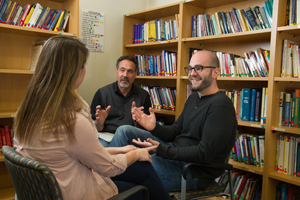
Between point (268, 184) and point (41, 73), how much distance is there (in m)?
2.08

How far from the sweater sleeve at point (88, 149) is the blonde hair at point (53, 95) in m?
0.03

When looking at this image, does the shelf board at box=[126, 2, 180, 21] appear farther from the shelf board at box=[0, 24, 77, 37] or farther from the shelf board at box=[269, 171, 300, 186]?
the shelf board at box=[269, 171, 300, 186]

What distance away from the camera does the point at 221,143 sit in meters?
1.59

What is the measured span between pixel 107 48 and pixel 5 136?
5.61ft

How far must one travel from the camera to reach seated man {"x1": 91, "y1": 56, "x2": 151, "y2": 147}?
2.72 meters

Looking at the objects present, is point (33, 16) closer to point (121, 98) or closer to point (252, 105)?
point (121, 98)

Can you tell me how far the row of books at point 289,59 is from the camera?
224 cm

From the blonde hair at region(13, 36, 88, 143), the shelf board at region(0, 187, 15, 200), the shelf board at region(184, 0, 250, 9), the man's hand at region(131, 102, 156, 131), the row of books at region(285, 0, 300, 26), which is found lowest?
the shelf board at region(0, 187, 15, 200)

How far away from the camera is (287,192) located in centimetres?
232

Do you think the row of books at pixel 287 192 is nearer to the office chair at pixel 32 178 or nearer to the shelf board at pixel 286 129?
the shelf board at pixel 286 129

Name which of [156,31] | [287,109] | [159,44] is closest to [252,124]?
[287,109]

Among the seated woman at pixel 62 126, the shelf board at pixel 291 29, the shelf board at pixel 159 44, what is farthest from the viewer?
the shelf board at pixel 159 44

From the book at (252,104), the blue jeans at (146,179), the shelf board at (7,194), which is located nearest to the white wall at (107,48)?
the shelf board at (7,194)

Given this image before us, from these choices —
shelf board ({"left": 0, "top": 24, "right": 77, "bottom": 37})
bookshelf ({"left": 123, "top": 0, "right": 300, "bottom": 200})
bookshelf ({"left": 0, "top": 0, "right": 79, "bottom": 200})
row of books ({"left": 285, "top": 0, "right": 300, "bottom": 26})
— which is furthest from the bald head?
shelf board ({"left": 0, "top": 24, "right": 77, "bottom": 37})
